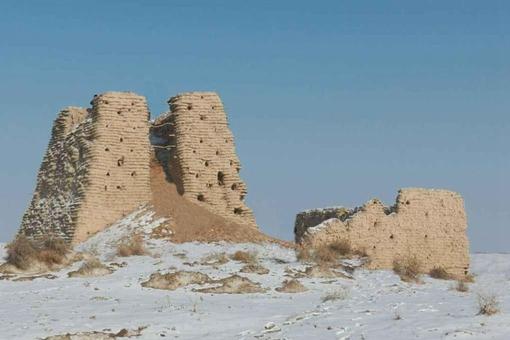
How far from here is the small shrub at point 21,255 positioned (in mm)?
17547

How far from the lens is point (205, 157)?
969 inches

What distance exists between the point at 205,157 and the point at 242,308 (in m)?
12.0

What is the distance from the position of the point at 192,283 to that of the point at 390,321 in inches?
242

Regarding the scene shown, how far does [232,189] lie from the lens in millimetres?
25281

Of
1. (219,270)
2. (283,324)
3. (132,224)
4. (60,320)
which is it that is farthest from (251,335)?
(132,224)

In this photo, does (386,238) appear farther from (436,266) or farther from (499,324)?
(499,324)

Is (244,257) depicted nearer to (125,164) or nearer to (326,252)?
(326,252)

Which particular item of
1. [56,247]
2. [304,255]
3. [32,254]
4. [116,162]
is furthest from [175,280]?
[116,162]

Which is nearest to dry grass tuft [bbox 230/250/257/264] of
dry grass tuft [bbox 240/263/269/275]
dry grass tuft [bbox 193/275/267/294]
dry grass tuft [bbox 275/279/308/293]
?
dry grass tuft [bbox 240/263/269/275]

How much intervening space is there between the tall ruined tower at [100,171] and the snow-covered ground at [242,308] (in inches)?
150

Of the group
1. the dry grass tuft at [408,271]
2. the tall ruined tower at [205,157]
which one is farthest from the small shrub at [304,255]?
the tall ruined tower at [205,157]

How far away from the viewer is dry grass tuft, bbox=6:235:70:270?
1759 cm

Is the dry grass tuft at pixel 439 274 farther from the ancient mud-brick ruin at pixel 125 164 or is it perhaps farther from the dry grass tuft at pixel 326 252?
the ancient mud-brick ruin at pixel 125 164

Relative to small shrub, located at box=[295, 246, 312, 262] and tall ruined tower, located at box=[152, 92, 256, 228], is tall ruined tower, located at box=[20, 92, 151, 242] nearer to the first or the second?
tall ruined tower, located at box=[152, 92, 256, 228]
